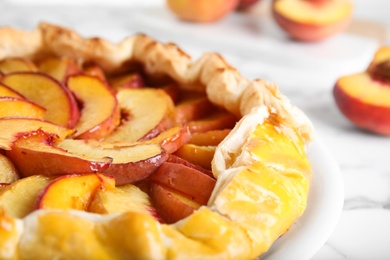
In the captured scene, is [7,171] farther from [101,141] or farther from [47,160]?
[101,141]

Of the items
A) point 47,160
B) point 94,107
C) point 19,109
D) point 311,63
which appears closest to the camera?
point 47,160

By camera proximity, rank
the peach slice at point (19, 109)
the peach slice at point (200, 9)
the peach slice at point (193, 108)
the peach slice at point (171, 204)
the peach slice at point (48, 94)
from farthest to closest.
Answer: the peach slice at point (200, 9) < the peach slice at point (193, 108) < the peach slice at point (48, 94) < the peach slice at point (19, 109) < the peach slice at point (171, 204)

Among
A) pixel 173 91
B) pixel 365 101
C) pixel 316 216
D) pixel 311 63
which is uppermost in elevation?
pixel 173 91

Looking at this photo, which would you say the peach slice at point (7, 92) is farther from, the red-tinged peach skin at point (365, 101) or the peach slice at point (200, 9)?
the peach slice at point (200, 9)

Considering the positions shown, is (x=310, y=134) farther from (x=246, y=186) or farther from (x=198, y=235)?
(x=198, y=235)

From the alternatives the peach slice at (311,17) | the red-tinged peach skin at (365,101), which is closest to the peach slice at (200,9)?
the peach slice at (311,17)

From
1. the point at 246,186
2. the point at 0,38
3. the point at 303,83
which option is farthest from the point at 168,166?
the point at 303,83

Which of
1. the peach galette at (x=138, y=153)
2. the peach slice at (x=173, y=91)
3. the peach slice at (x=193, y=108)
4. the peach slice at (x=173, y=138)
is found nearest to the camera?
the peach galette at (x=138, y=153)

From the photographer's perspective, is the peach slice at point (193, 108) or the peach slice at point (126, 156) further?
the peach slice at point (193, 108)

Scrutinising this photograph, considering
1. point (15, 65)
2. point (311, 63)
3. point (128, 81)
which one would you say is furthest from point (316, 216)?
point (311, 63)
